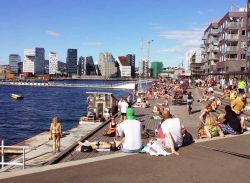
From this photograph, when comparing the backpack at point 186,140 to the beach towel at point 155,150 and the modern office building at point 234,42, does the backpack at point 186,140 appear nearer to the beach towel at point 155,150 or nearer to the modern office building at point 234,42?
the beach towel at point 155,150

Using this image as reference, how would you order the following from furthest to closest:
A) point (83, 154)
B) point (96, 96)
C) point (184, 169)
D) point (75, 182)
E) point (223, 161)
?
A: point (96, 96) → point (83, 154) → point (223, 161) → point (184, 169) → point (75, 182)

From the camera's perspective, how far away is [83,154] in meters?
14.8

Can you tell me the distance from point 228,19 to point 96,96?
55838 mm

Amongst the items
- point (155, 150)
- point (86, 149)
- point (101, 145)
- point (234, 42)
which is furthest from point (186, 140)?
point (234, 42)

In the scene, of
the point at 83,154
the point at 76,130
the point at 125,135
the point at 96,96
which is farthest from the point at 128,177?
the point at 96,96

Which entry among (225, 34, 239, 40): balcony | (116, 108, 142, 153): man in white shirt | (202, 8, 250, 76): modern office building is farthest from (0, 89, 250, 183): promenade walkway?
(225, 34, 239, 40): balcony

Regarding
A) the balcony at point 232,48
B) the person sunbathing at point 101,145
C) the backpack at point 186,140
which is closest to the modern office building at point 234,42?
the balcony at point 232,48

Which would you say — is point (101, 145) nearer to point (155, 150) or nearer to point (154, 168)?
point (155, 150)

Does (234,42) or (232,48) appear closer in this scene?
(232,48)

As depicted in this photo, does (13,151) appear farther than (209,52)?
No

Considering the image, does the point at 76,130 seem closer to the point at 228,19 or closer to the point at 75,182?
the point at 75,182

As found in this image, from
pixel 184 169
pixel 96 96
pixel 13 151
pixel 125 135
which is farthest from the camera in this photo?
pixel 96 96

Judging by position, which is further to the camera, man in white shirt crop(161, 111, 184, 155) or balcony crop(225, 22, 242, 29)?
balcony crop(225, 22, 242, 29)

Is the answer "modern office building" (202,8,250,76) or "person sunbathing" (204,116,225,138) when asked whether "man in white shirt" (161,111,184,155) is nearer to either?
"person sunbathing" (204,116,225,138)
